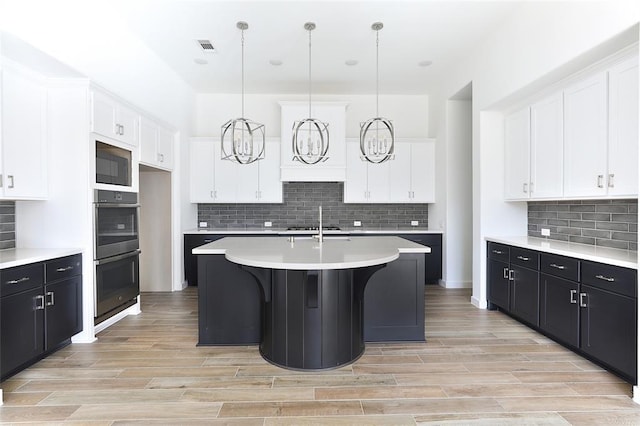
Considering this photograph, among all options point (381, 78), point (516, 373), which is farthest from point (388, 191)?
point (516, 373)

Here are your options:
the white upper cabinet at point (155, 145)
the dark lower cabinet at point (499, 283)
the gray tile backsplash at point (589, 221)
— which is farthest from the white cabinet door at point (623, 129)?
the white upper cabinet at point (155, 145)

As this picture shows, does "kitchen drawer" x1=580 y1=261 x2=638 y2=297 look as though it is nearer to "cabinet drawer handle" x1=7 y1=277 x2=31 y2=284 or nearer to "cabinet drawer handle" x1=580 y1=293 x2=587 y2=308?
"cabinet drawer handle" x1=580 y1=293 x2=587 y2=308

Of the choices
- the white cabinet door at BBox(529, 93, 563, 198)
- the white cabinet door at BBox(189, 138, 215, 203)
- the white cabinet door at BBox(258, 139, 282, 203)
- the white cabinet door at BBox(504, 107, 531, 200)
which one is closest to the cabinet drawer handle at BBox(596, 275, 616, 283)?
the white cabinet door at BBox(529, 93, 563, 198)

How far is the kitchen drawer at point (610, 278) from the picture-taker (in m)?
2.36

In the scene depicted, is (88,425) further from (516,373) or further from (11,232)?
(516,373)

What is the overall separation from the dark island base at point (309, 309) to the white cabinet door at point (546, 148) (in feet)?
4.85

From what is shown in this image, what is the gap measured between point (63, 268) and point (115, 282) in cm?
69

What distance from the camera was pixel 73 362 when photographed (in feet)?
9.25

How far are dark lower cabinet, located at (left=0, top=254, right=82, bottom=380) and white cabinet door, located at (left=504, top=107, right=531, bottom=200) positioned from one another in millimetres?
4333

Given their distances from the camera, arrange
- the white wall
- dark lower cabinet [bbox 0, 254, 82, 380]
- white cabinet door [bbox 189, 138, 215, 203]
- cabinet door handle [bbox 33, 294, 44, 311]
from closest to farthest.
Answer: dark lower cabinet [bbox 0, 254, 82, 380], cabinet door handle [bbox 33, 294, 44, 311], white cabinet door [bbox 189, 138, 215, 203], the white wall

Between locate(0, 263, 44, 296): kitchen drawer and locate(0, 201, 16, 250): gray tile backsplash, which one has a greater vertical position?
locate(0, 201, 16, 250): gray tile backsplash

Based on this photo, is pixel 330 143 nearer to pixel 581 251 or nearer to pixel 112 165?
pixel 112 165

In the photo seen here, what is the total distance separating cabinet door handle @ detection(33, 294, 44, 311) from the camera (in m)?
2.69

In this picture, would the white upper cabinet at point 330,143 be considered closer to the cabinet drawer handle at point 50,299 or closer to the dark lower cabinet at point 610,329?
the cabinet drawer handle at point 50,299
